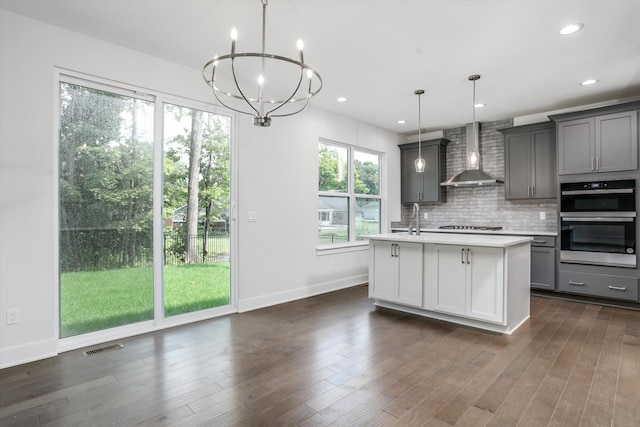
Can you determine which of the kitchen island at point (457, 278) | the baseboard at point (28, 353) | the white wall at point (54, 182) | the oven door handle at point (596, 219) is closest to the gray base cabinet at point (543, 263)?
the oven door handle at point (596, 219)

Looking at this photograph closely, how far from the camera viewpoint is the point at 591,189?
4410 mm

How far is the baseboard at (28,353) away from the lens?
2.62 metres

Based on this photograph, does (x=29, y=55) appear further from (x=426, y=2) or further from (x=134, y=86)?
(x=426, y=2)

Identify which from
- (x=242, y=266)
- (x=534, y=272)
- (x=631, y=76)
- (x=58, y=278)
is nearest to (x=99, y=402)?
(x=58, y=278)

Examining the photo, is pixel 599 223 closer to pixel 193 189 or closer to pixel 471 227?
pixel 471 227

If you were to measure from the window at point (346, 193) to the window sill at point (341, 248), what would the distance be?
0.10 m

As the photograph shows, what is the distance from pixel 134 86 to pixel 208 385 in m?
2.83

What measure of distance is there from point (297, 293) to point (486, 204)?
12.1ft

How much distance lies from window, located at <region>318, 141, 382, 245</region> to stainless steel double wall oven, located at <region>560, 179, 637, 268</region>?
2745 mm

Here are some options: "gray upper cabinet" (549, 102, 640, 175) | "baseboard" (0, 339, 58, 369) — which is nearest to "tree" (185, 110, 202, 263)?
"baseboard" (0, 339, 58, 369)

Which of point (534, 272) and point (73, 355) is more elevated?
point (534, 272)

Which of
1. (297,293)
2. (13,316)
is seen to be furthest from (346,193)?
(13,316)

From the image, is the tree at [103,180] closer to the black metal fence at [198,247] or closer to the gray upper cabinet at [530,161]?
the black metal fence at [198,247]

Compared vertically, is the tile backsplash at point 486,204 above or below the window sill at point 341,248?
above
